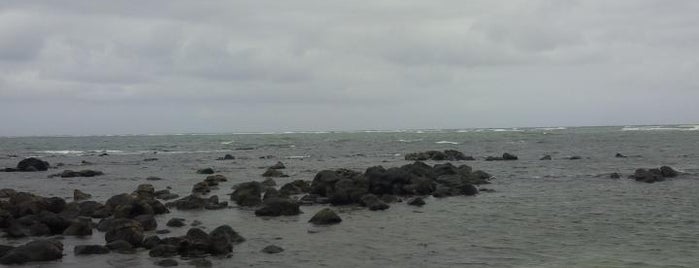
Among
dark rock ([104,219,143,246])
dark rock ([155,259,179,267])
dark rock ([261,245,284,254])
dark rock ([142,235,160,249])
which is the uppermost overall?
dark rock ([104,219,143,246])

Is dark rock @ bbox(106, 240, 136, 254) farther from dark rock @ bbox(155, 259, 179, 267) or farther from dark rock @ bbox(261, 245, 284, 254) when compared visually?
dark rock @ bbox(261, 245, 284, 254)

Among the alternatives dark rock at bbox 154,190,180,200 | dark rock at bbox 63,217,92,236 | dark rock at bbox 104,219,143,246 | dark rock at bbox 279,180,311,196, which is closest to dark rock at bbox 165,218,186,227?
dark rock at bbox 63,217,92,236

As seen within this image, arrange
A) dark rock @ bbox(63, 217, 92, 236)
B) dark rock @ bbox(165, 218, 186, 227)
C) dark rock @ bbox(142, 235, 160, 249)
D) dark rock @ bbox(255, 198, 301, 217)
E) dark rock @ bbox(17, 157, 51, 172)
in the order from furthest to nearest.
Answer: dark rock @ bbox(17, 157, 51, 172) → dark rock @ bbox(255, 198, 301, 217) → dark rock @ bbox(165, 218, 186, 227) → dark rock @ bbox(63, 217, 92, 236) → dark rock @ bbox(142, 235, 160, 249)

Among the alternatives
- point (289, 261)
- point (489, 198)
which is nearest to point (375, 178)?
point (489, 198)

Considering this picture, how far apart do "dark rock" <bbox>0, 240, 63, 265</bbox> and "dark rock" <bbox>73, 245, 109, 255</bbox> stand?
0.41 meters

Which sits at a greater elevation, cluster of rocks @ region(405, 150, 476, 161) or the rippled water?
cluster of rocks @ region(405, 150, 476, 161)

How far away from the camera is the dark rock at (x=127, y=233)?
15602 mm

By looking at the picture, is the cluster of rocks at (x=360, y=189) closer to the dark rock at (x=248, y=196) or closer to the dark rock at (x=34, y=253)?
the dark rock at (x=248, y=196)

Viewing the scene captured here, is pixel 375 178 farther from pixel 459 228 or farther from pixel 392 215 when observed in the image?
pixel 459 228

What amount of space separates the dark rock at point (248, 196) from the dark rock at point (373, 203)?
4.14 metres

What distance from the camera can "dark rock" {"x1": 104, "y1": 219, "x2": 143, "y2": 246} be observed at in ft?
51.2

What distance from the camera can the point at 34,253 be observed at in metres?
14.0

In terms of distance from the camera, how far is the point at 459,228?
18.3m

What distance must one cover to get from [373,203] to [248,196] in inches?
198
